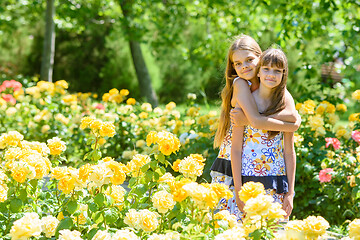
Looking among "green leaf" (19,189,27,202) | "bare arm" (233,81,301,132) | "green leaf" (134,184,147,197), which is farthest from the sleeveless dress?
"green leaf" (19,189,27,202)

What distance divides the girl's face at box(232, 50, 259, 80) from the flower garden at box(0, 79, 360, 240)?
53cm

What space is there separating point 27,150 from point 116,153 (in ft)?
9.15

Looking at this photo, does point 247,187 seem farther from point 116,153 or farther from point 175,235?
point 116,153

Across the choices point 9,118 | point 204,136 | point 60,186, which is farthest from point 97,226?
point 9,118

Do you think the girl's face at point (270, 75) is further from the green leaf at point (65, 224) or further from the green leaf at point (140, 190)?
the green leaf at point (65, 224)

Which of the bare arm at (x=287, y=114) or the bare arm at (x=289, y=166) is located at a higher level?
the bare arm at (x=287, y=114)

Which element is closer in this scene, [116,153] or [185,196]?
[185,196]

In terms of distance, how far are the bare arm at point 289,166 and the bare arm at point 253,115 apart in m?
0.07

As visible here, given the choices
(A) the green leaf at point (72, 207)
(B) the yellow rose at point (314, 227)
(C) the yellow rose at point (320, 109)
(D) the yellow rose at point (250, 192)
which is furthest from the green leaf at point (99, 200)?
(C) the yellow rose at point (320, 109)

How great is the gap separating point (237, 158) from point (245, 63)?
1.61ft

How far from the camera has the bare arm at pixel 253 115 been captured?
88.2 inches

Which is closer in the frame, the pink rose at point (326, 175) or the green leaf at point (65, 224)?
the green leaf at point (65, 224)

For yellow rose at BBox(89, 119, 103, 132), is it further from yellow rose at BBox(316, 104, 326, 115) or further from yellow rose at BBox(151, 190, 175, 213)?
yellow rose at BBox(316, 104, 326, 115)

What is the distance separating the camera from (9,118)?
17.7ft
